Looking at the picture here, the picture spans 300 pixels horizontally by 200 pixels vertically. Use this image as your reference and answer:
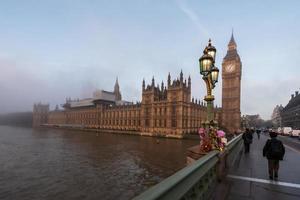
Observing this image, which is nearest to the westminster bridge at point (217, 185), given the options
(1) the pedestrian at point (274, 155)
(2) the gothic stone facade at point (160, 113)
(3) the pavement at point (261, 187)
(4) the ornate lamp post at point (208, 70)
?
(3) the pavement at point (261, 187)

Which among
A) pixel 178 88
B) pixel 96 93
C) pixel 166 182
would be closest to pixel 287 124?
pixel 178 88

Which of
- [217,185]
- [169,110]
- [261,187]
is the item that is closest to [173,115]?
[169,110]

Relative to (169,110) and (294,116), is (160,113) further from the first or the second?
(294,116)

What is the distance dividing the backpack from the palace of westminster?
67430 mm

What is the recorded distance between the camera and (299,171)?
10898 mm

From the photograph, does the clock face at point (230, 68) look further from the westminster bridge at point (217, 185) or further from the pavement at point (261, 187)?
the pavement at point (261, 187)

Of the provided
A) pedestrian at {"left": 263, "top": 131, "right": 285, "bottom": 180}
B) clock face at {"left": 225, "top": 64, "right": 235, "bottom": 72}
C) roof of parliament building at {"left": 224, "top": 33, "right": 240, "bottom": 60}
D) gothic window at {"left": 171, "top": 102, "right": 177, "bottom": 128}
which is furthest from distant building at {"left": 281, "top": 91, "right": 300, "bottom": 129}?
pedestrian at {"left": 263, "top": 131, "right": 285, "bottom": 180}

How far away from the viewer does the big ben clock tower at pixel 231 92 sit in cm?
10500

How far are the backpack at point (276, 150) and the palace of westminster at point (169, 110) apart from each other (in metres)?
67.4

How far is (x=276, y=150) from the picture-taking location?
9172 mm

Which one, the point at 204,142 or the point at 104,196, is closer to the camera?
the point at 204,142

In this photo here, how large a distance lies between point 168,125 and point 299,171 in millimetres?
78303

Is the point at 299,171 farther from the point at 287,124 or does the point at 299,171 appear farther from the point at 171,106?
the point at 287,124

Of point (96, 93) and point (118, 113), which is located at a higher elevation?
point (96, 93)
